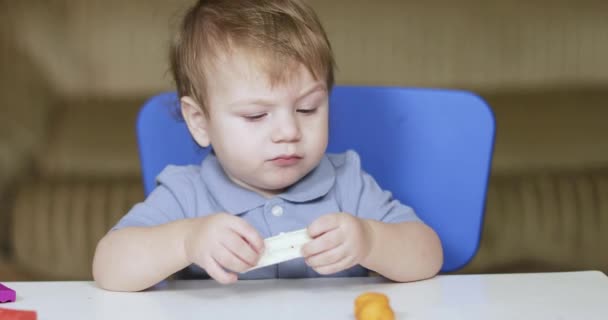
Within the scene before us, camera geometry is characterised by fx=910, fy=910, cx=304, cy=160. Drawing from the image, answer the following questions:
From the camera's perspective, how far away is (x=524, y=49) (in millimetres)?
2711

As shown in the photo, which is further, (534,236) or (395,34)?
(395,34)

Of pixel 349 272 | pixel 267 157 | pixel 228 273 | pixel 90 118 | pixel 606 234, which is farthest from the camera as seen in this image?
pixel 90 118

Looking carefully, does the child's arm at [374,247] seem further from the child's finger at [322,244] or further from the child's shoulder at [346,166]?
the child's shoulder at [346,166]

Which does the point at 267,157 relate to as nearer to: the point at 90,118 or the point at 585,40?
the point at 90,118

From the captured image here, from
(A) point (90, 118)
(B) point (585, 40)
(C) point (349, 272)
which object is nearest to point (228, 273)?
(C) point (349, 272)

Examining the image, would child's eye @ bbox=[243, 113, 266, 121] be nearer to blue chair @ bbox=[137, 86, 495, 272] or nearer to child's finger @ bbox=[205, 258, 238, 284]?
child's finger @ bbox=[205, 258, 238, 284]

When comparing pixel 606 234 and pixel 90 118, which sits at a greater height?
pixel 90 118

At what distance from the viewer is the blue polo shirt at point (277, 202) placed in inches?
43.8

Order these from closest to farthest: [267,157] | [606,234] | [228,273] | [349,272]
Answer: [228,273], [267,157], [349,272], [606,234]

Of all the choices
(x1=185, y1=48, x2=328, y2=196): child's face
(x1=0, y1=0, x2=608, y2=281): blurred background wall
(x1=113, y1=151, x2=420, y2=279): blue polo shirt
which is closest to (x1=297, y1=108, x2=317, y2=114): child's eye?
(x1=185, y1=48, x2=328, y2=196): child's face

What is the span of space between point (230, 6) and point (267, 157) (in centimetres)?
22

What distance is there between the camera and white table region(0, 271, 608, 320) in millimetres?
827

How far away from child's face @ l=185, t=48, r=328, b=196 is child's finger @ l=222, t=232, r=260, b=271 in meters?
0.16

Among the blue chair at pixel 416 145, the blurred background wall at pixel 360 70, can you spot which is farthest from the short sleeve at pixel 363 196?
the blurred background wall at pixel 360 70
